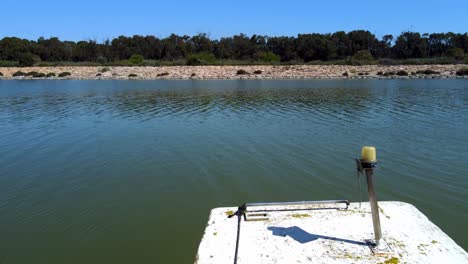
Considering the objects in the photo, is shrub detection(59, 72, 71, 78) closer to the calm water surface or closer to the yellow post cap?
the calm water surface

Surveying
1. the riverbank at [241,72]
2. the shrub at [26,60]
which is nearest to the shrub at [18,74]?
the riverbank at [241,72]

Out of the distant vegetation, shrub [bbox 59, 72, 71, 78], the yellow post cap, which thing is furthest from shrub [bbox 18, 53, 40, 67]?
the yellow post cap

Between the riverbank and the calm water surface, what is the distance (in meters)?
39.1

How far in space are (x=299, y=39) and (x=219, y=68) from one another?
119 ft

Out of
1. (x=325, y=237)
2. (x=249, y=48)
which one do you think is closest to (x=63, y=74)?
(x=249, y=48)

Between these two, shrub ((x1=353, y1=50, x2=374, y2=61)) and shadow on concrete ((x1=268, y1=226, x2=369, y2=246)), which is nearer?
shadow on concrete ((x1=268, y1=226, x2=369, y2=246))

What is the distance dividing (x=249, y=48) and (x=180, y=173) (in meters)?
90.7

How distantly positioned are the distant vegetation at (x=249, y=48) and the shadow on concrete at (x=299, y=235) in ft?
259

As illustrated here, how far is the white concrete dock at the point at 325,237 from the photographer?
4.16m

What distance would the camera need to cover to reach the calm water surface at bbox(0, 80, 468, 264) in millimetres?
5805

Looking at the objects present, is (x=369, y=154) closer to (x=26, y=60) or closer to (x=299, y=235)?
(x=299, y=235)

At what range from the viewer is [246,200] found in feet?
23.2

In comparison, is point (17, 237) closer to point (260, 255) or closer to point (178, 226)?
point (178, 226)

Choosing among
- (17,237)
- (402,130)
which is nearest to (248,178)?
(17,237)
